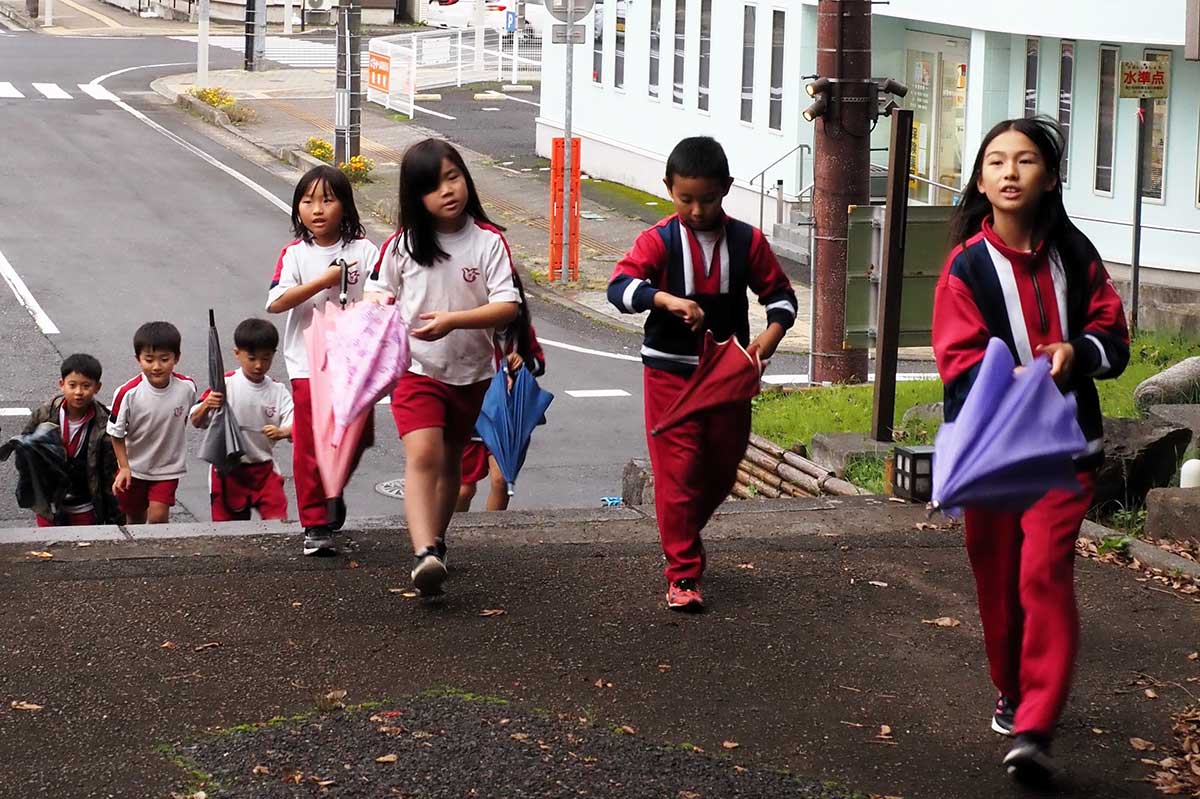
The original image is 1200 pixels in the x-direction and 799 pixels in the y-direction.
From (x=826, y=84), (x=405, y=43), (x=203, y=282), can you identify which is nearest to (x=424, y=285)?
(x=826, y=84)

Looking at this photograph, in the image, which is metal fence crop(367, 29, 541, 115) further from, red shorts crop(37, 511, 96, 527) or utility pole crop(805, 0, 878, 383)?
red shorts crop(37, 511, 96, 527)

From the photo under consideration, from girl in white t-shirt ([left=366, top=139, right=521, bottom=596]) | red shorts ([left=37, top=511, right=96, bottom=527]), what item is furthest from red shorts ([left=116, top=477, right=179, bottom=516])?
girl in white t-shirt ([left=366, top=139, right=521, bottom=596])

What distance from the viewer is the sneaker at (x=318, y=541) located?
7.02 meters

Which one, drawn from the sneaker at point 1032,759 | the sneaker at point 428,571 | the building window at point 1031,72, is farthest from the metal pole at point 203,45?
the sneaker at point 1032,759

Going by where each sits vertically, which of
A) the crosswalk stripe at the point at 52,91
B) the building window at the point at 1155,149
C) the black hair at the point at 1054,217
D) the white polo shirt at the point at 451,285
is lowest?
the white polo shirt at the point at 451,285

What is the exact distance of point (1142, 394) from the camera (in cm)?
1012

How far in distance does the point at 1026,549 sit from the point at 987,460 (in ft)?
1.15

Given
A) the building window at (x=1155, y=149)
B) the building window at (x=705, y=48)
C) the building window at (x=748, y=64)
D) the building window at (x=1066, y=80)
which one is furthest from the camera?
the building window at (x=705, y=48)

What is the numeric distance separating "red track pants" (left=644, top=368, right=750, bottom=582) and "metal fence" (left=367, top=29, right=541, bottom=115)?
94.0 ft

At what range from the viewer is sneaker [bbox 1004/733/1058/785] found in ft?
15.6

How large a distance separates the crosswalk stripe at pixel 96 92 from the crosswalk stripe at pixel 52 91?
475 millimetres

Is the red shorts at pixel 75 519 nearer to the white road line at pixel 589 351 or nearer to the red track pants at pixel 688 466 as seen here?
the red track pants at pixel 688 466

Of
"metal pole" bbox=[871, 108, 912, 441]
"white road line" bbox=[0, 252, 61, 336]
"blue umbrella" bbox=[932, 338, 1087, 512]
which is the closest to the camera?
"blue umbrella" bbox=[932, 338, 1087, 512]

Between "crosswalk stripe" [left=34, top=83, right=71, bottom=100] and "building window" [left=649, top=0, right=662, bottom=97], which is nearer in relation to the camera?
"building window" [left=649, top=0, right=662, bottom=97]
